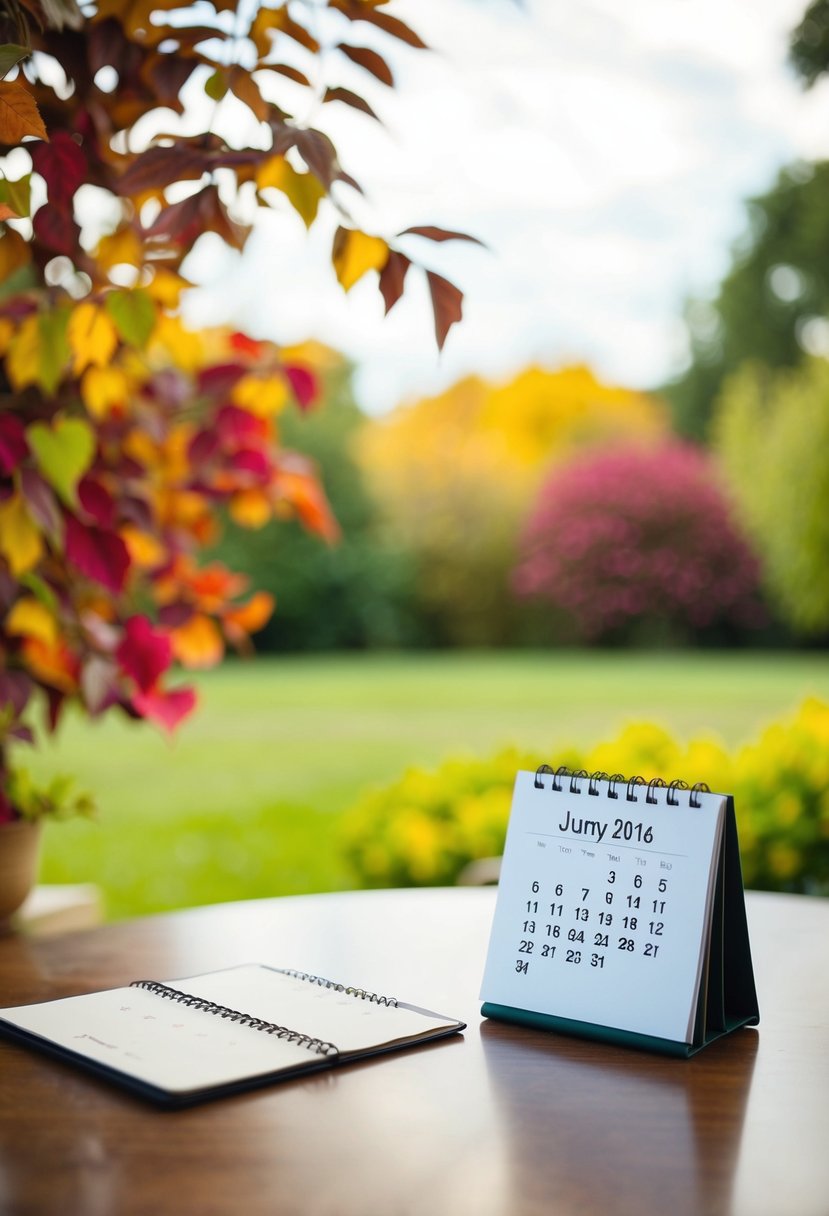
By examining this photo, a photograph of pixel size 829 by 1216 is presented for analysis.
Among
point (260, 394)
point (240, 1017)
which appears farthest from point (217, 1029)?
point (260, 394)

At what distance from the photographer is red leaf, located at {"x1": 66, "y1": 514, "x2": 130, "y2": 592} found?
1256mm

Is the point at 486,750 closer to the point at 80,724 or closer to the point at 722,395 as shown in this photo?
the point at 80,724

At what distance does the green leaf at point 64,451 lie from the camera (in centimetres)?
112

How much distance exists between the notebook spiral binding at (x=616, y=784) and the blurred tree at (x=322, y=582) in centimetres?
1042

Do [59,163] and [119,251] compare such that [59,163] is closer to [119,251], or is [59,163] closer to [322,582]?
[119,251]

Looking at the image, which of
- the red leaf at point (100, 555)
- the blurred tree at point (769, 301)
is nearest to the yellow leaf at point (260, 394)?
the red leaf at point (100, 555)

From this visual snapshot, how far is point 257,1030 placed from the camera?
0.80 meters

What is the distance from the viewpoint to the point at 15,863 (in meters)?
1.32

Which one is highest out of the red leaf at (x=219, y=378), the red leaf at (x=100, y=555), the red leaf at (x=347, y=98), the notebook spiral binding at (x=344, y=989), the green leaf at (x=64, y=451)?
the red leaf at (x=347, y=98)

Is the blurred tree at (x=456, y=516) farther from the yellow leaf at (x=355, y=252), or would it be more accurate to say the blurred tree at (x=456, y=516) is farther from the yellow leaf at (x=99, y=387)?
the yellow leaf at (x=355, y=252)

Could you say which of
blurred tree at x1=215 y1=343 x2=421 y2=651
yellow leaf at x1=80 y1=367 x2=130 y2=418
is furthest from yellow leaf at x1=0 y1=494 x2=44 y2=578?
blurred tree at x1=215 y1=343 x2=421 y2=651

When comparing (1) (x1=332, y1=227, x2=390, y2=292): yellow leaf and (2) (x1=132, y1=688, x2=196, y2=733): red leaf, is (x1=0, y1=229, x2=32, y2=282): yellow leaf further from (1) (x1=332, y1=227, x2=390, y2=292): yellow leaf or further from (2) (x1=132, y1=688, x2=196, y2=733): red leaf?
(2) (x1=132, y1=688, x2=196, y2=733): red leaf

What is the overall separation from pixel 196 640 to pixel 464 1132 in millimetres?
1064

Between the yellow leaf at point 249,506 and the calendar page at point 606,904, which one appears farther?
the yellow leaf at point 249,506
